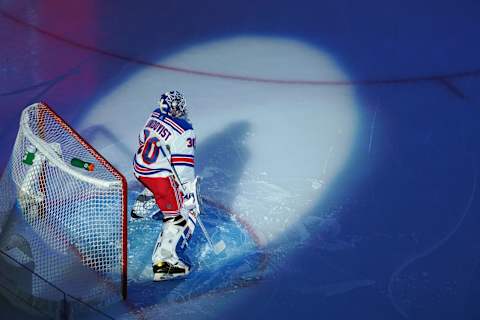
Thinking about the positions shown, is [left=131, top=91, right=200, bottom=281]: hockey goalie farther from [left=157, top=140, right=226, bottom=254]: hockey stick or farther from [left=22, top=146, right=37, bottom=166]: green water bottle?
[left=22, top=146, right=37, bottom=166]: green water bottle

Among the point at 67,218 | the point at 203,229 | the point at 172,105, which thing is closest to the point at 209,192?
the point at 203,229

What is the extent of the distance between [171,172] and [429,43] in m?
3.32

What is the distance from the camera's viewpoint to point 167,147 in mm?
4312

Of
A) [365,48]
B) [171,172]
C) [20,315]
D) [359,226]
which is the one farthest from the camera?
[365,48]

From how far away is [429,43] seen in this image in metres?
6.76

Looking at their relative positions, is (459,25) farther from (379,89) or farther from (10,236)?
(10,236)

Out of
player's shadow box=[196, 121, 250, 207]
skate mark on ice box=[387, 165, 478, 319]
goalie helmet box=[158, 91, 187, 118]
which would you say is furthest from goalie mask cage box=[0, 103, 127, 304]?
skate mark on ice box=[387, 165, 478, 319]

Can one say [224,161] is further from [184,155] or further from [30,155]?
[30,155]

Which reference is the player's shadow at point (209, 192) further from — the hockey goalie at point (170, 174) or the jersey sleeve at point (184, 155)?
the jersey sleeve at point (184, 155)

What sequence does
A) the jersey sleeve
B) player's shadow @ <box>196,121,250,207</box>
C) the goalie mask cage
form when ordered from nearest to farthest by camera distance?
the goalie mask cage < the jersey sleeve < player's shadow @ <box>196,121,250,207</box>

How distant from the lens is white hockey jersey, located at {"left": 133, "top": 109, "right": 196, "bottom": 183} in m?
4.27

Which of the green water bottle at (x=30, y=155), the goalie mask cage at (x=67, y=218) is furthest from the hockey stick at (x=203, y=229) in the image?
the green water bottle at (x=30, y=155)

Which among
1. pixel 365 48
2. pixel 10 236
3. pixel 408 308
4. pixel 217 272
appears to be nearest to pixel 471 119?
pixel 365 48

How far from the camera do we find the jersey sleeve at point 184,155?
432cm
